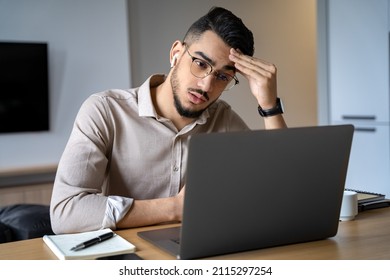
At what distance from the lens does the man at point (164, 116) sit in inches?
60.1

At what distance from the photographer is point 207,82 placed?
1568mm

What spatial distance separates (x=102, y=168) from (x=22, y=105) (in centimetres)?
252

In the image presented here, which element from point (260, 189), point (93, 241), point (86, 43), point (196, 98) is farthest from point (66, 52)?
point (260, 189)

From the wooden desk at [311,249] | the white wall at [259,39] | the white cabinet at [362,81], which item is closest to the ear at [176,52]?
the wooden desk at [311,249]

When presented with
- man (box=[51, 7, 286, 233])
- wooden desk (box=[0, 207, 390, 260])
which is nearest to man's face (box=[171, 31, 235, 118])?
man (box=[51, 7, 286, 233])

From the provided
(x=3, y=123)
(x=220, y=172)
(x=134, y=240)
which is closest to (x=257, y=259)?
(x=220, y=172)

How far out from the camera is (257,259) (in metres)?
1.01

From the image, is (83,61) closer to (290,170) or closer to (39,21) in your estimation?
(39,21)

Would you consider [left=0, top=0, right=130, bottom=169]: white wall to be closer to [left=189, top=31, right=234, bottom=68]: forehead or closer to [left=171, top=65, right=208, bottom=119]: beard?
[left=171, top=65, right=208, bottom=119]: beard

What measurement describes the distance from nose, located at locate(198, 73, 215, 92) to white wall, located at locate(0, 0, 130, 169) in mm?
2500

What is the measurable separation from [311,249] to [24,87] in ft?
10.4

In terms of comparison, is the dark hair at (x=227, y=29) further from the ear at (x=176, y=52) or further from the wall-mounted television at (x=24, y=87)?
the wall-mounted television at (x=24, y=87)

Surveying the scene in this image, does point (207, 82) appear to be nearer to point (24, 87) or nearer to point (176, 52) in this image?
point (176, 52)

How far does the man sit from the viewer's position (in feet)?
5.01
